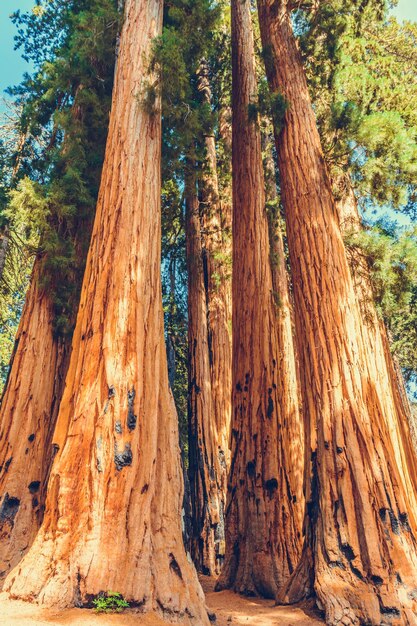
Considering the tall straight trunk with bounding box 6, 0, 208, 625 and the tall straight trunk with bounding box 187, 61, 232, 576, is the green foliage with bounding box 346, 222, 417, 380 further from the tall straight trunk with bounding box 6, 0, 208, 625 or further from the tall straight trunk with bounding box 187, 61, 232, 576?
the tall straight trunk with bounding box 187, 61, 232, 576

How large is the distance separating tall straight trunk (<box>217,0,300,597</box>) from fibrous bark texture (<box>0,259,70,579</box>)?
2.46m

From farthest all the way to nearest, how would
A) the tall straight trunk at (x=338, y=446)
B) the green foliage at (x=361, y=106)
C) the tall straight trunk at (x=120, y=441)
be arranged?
the green foliage at (x=361, y=106), the tall straight trunk at (x=338, y=446), the tall straight trunk at (x=120, y=441)

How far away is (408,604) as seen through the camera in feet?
12.4

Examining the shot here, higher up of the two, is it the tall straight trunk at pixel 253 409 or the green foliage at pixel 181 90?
the green foliage at pixel 181 90

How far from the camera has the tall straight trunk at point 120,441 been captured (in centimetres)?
313

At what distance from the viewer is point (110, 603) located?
9.74 feet

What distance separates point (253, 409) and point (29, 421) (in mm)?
2900

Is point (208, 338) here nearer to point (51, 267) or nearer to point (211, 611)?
point (51, 267)

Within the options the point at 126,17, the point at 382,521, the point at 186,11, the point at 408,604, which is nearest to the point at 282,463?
the point at 382,521

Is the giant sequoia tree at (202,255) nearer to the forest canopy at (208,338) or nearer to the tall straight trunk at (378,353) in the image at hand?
the forest canopy at (208,338)

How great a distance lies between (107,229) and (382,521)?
3.68 metres

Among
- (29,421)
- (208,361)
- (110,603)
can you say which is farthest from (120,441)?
(208,361)

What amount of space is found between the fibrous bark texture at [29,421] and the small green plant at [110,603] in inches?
87.9

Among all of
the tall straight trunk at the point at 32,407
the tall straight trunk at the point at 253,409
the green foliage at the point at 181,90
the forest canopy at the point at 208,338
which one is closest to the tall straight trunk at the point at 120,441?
the forest canopy at the point at 208,338
